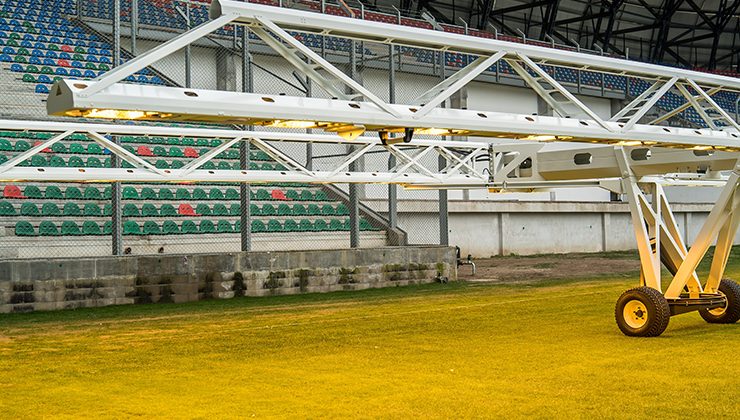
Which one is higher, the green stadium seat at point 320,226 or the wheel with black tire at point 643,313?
the green stadium seat at point 320,226

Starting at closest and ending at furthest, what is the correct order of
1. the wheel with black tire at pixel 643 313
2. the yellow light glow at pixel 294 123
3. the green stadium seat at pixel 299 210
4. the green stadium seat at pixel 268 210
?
the yellow light glow at pixel 294 123
the wheel with black tire at pixel 643 313
the green stadium seat at pixel 268 210
the green stadium seat at pixel 299 210

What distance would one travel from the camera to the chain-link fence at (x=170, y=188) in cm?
1789

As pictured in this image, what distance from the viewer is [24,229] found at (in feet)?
57.0

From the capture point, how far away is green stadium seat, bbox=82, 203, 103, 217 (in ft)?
60.2

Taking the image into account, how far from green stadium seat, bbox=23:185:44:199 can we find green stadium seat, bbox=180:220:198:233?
2.82m

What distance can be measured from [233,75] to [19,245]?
32.0 feet

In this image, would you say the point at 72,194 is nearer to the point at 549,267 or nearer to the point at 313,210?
the point at 313,210

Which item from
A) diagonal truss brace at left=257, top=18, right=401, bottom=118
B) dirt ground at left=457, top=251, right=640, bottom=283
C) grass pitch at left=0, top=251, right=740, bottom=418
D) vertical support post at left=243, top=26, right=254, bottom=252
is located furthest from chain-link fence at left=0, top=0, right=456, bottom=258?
diagonal truss brace at left=257, top=18, right=401, bottom=118

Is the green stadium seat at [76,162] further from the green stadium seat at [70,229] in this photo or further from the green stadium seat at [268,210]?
the green stadium seat at [268,210]

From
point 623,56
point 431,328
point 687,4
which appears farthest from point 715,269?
point 687,4

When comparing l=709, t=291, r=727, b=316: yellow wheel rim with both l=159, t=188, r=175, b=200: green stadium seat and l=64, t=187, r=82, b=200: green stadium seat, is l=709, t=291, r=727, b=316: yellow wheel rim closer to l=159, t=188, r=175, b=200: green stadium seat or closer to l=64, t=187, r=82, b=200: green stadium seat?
l=159, t=188, r=175, b=200: green stadium seat

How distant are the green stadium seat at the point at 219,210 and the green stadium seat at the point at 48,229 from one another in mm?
3648

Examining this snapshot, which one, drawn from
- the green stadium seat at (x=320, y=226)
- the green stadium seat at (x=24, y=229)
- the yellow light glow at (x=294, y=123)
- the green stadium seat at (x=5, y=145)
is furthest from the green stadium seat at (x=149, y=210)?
the yellow light glow at (x=294, y=123)

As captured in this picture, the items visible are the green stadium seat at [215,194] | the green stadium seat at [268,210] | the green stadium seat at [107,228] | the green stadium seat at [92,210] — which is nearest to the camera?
the green stadium seat at [107,228]
